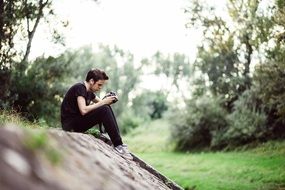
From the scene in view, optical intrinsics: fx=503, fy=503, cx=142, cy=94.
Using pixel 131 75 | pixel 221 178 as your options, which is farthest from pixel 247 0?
pixel 131 75

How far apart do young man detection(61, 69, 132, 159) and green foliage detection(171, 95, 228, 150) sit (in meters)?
23.7

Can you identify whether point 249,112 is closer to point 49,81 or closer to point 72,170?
point 49,81

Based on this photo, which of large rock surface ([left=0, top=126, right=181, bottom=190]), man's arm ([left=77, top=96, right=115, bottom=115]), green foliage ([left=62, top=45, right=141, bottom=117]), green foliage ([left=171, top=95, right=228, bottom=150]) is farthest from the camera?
green foliage ([left=62, top=45, right=141, bottom=117])

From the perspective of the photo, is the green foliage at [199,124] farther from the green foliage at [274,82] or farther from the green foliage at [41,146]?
the green foliage at [41,146]

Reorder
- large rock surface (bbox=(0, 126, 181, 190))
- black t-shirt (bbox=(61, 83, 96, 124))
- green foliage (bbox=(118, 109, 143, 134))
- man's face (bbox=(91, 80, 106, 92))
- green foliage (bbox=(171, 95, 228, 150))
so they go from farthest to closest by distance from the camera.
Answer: green foliage (bbox=(118, 109, 143, 134)) < green foliage (bbox=(171, 95, 228, 150)) < man's face (bbox=(91, 80, 106, 92)) < black t-shirt (bbox=(61, 83, 96, 124)) < large rock surface (bbox=(0, 126, 181, 190))

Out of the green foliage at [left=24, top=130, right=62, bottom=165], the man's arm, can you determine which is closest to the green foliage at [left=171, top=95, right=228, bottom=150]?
the man's arm

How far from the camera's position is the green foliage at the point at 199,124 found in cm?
3350

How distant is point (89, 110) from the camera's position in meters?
9.23

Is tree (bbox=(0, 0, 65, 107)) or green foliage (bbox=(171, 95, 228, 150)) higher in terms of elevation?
tree (bbox=(0, 0, 65, 107))

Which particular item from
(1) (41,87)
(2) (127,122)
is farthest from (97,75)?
(2) (127,122)

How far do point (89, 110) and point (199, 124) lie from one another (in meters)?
25.1

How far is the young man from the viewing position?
9.22 m

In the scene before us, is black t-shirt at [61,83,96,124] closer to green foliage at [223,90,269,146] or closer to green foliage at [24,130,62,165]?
green foliage at [24,130,62,165]

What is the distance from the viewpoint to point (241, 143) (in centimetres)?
3047
